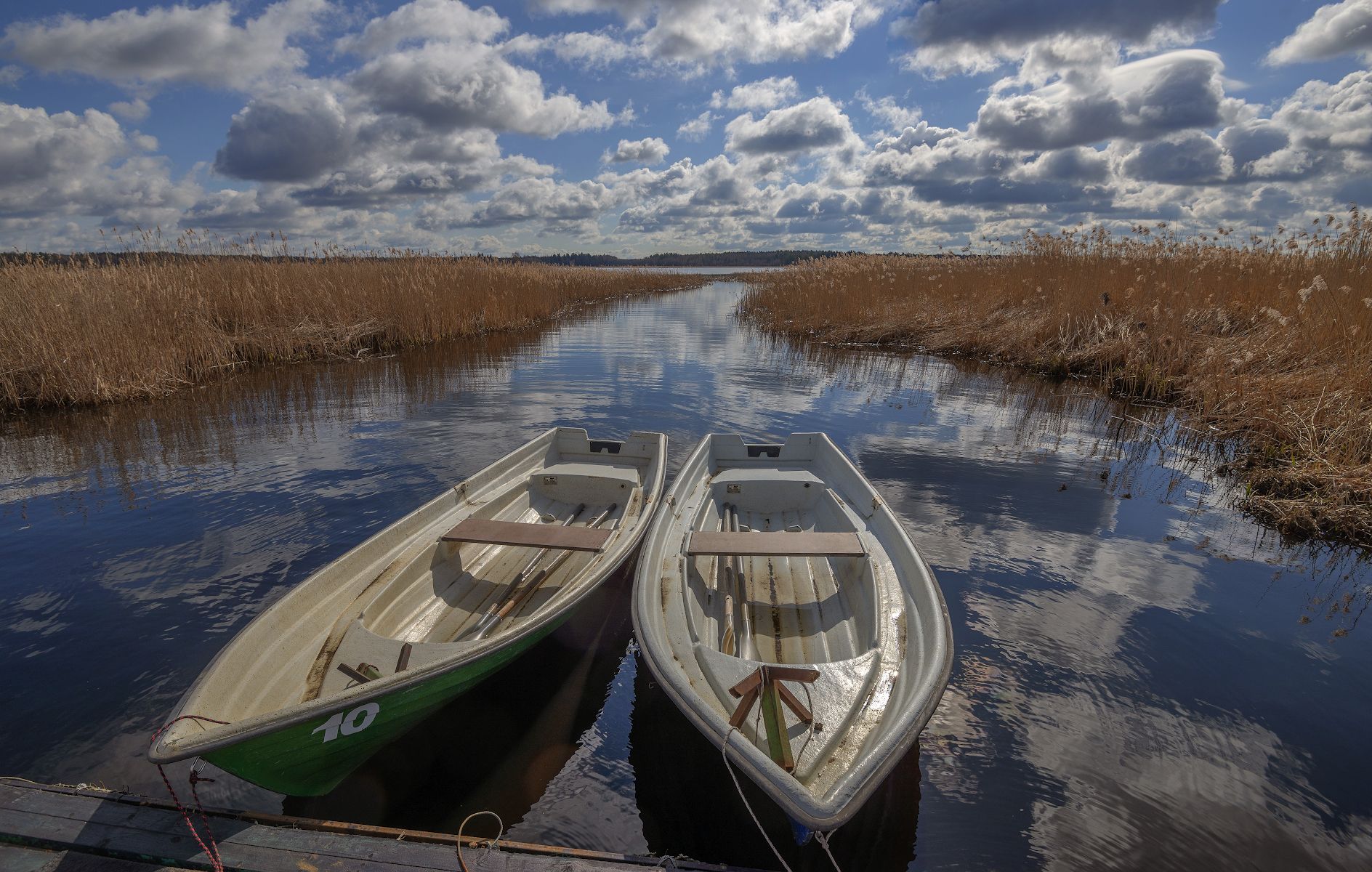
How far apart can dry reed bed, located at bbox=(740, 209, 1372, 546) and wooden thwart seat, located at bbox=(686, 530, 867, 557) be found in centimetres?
533

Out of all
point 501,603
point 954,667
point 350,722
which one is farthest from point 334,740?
point 954,667

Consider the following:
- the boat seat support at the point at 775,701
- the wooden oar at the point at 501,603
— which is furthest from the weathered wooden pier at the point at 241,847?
the wooden oar at the point at 501,603

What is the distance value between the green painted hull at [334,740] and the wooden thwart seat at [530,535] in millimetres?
1282

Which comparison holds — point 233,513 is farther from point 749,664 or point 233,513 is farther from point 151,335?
point 151,335

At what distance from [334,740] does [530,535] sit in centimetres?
212

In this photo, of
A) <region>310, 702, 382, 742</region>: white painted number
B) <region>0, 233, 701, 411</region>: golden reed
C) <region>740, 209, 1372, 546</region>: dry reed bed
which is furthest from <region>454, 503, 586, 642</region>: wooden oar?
<region>0, 233, 701, 411</region>: golden reed

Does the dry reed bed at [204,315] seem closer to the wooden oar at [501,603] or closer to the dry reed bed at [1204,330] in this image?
the wooden oar at [501,603]

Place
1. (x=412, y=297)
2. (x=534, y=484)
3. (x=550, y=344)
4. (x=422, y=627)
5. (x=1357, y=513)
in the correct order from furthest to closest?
(x=550, y=344), (x=412, y=297), (x=534, y=484), (x=1357, y=513), (x=422, y=627)

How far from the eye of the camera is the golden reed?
1000 cm

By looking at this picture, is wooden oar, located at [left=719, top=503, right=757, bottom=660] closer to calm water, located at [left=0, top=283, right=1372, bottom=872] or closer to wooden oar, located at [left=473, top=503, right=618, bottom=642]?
calm water, located at [left=0, top=283, right=1372, bottom=872]

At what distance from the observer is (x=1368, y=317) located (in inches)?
318

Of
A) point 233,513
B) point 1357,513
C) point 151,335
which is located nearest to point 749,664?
point 233,513

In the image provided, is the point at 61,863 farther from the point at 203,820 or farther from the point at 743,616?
the point at 743,616

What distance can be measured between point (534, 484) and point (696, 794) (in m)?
3.90
